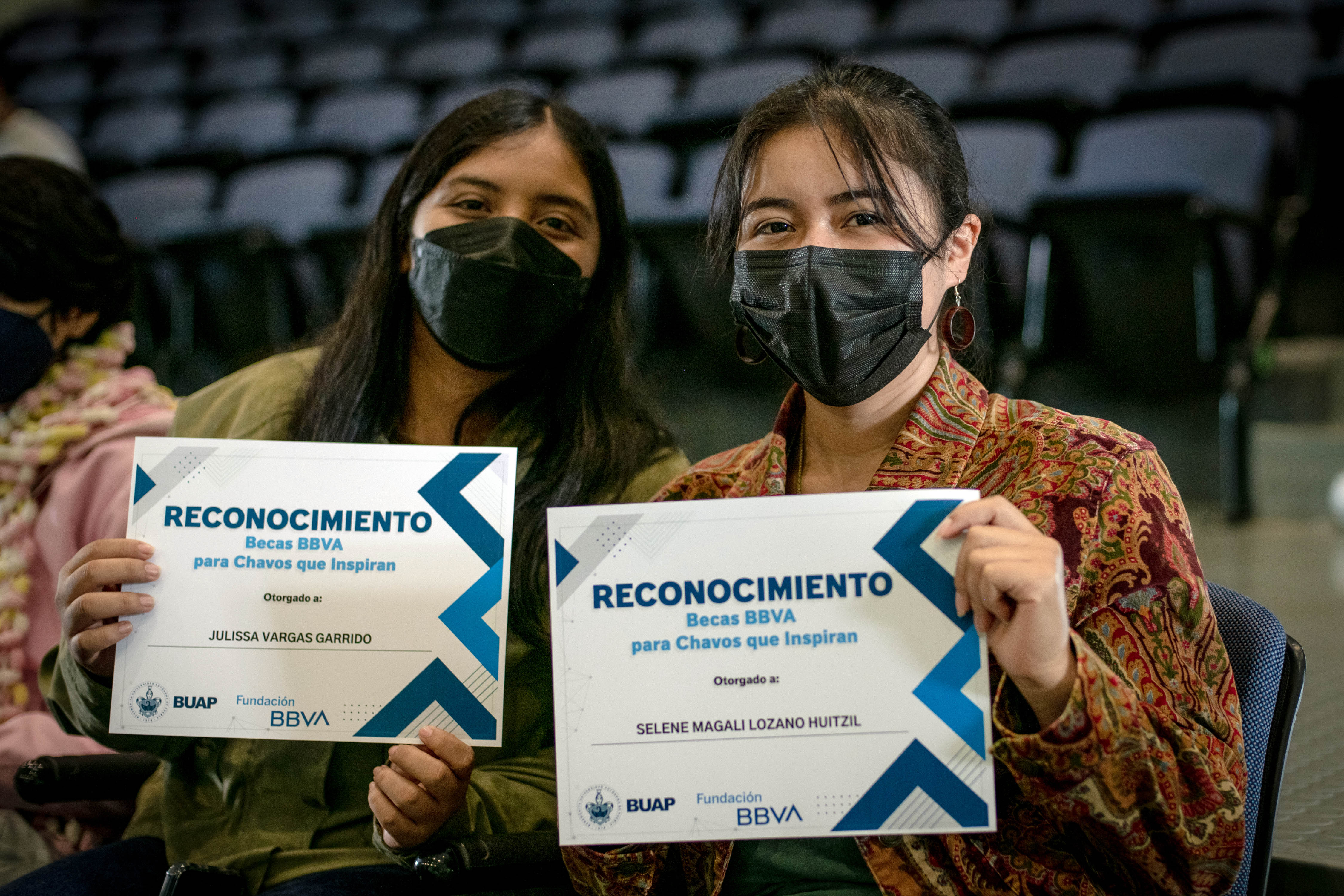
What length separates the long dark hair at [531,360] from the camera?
5.31 feet

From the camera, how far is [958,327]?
1.28 meters

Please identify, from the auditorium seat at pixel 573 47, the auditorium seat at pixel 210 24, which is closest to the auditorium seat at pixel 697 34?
the auditorium seat at pixel 573 47

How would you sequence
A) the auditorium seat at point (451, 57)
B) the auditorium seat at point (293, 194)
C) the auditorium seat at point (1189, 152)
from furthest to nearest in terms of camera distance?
1. the auditorium seat at point (451, 57)
2. the auditorium seat at point (293, 194)
3. the auditorium seat at point (1189, 152)

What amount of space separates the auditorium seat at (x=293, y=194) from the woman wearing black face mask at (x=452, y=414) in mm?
3599

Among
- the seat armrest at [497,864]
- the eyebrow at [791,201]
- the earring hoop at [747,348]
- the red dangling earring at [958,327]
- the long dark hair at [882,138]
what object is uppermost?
the long dark hair at [882,138]

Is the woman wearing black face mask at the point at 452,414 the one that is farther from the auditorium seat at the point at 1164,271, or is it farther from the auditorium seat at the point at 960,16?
the auditorium seat at the point at 960,16

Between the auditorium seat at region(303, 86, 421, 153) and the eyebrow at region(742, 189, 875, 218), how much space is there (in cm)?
477

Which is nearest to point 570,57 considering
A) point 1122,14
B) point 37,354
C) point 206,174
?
point 206,174

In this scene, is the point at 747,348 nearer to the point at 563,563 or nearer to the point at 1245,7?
the point at 563,563

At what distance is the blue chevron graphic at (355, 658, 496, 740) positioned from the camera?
48.5 inches

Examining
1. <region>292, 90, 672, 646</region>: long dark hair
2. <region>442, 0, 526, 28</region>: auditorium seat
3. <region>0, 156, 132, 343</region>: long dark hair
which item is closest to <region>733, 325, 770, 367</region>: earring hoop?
<region>292, 90, 672, 646</region>: long dark hair

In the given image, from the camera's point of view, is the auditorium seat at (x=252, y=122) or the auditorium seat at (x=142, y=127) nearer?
the auditorium seat at (x=252, y=122)
